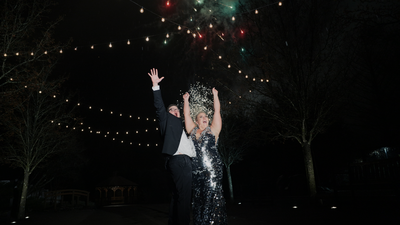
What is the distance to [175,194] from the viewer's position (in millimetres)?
3480

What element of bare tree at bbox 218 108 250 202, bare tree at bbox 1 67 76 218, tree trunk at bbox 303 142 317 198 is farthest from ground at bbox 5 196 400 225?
bare tree at bbox 218 108 250 202

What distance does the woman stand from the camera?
3594 mm

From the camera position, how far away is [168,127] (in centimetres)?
361

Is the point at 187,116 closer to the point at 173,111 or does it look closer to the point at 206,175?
the point at 173,111

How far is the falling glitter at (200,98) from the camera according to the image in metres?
16.4

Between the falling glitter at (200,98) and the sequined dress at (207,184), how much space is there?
1251 centimetres

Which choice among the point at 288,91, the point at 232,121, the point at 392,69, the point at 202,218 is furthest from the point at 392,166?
the point at 232,121

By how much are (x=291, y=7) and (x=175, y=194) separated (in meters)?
10.7

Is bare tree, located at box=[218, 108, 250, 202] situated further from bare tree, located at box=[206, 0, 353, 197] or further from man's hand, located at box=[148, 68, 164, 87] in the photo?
man's hand, located at box=[148, 68, 164, 87]

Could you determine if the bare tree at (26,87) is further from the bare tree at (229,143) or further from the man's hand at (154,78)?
the bare tree at (229,143)

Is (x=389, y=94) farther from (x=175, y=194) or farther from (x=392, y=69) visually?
(x=175, y=194)

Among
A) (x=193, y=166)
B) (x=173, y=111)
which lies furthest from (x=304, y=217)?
(x=173, y=111)

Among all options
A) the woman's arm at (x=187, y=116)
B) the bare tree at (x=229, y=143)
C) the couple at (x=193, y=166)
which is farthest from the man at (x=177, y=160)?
the bare tree at (x=229, y=143)

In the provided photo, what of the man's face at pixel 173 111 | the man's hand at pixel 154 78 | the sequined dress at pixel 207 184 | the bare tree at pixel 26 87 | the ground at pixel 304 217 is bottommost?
the ground at pixel 304 217
